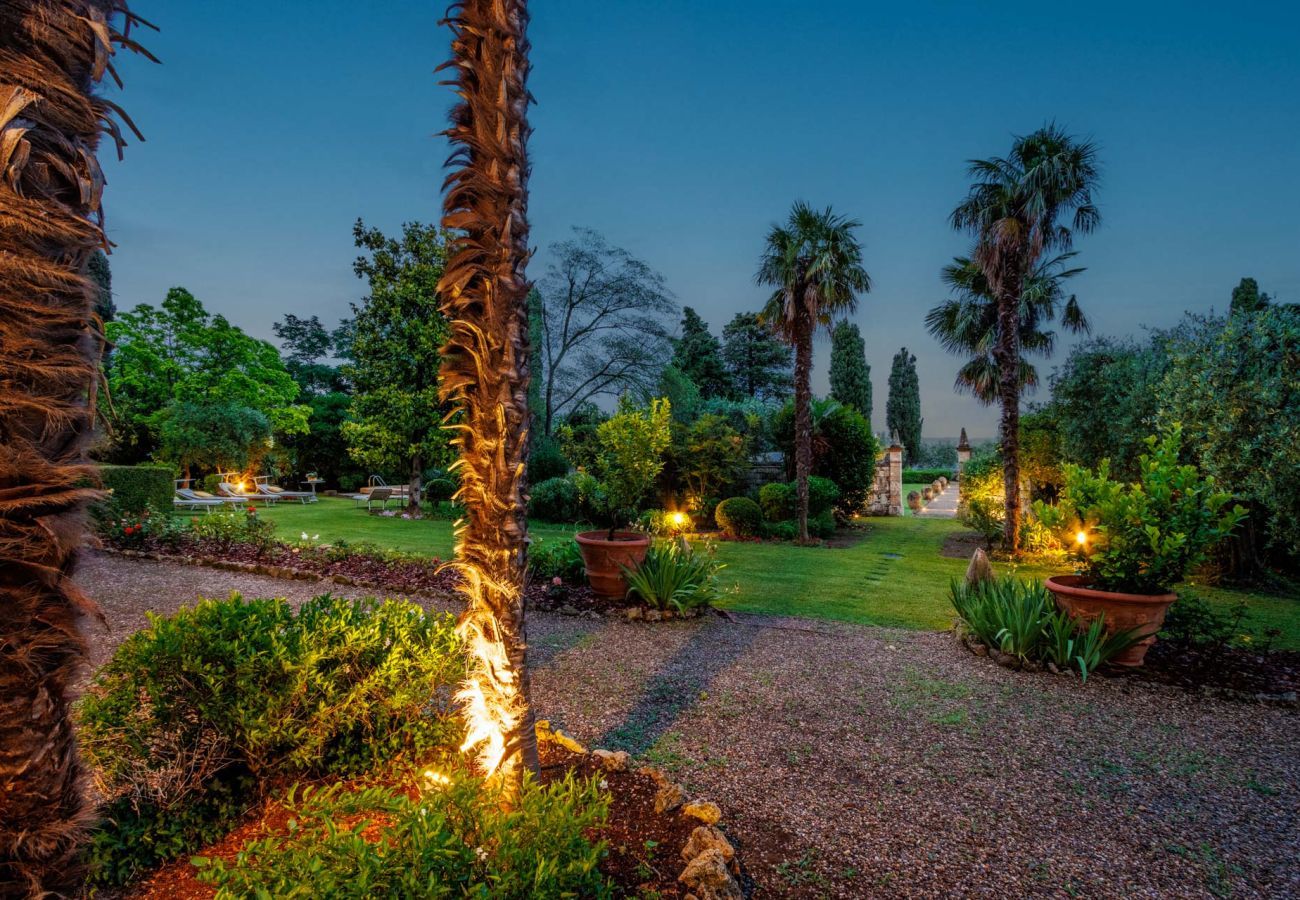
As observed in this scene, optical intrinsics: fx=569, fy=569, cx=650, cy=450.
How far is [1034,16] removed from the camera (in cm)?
908

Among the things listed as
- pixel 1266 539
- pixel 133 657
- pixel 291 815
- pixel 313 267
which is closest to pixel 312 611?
pixel 133 657

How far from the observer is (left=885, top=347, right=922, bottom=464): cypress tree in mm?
37375

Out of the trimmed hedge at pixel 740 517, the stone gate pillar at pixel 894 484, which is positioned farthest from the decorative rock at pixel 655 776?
the stone gate pillar at pixel 894 484

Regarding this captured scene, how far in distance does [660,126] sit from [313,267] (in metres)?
11.9

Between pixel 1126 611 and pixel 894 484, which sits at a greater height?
pixel 894 484

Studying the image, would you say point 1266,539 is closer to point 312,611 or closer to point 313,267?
point 312,611

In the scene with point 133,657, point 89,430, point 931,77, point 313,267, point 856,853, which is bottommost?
point 856,853

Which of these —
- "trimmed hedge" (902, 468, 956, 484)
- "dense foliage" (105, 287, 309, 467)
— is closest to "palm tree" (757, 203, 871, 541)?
"dense foliage" (105, 287, 309, 467)

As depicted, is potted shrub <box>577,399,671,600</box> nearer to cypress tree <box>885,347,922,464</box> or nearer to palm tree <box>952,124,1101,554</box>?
palm tree <box>952,124,1101,554</box>

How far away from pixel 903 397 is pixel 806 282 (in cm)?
2721

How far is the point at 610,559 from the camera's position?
6898mm

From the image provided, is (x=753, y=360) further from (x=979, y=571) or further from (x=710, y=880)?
(x=710, y=880)

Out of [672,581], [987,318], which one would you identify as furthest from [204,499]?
[987,318]

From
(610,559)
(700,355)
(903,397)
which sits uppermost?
(700,355)
